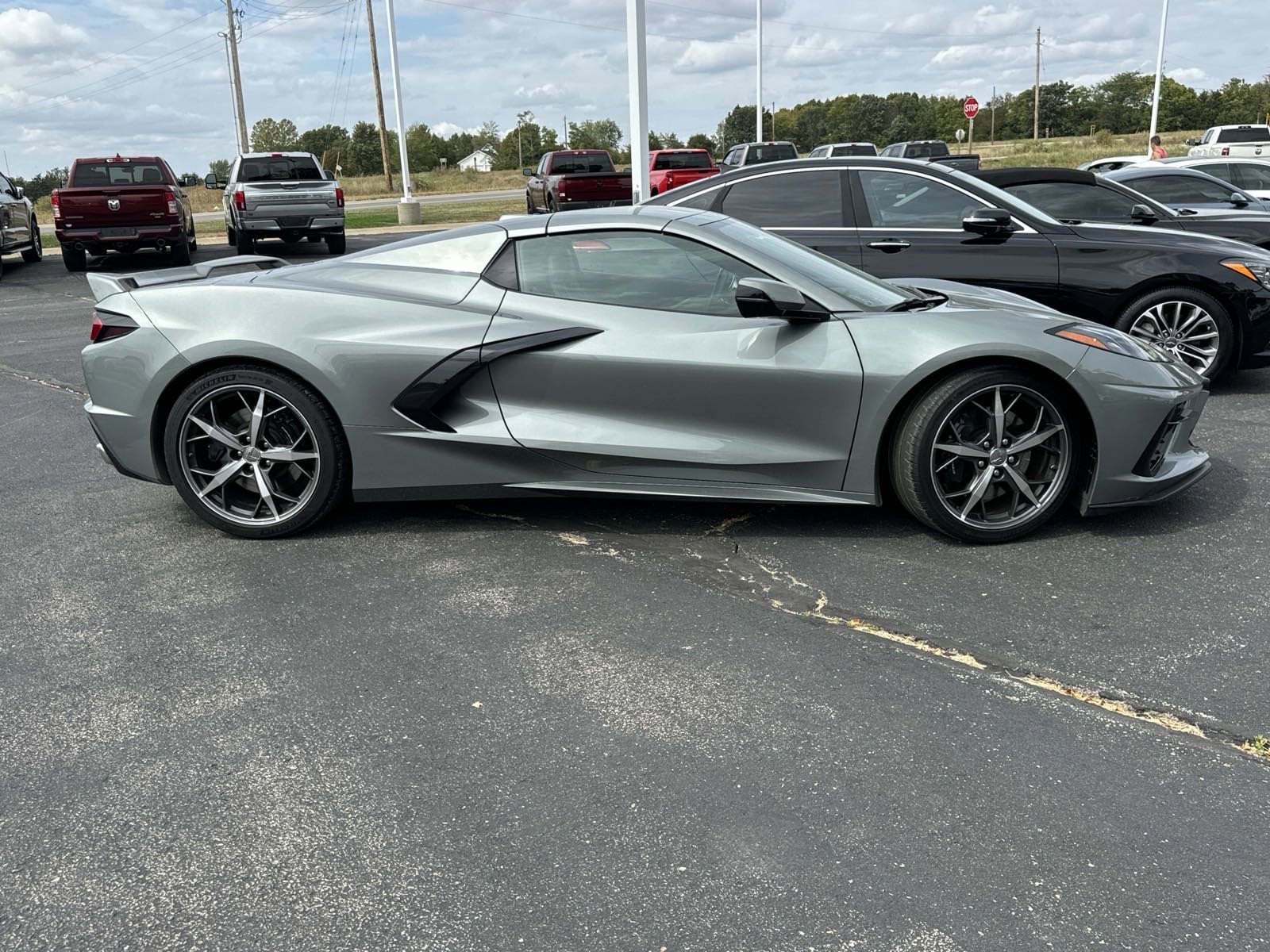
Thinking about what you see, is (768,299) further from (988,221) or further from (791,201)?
(791,201)

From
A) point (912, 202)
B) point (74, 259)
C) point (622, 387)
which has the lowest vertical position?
point (74, 259)

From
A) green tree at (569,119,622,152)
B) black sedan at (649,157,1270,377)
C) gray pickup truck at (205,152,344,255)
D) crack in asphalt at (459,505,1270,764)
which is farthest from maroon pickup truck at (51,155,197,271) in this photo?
green tree at (569,119,622,152)

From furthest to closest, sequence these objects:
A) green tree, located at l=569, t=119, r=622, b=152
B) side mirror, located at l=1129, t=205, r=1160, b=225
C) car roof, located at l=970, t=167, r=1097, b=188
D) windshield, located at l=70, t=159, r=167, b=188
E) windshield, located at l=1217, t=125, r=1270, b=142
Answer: green tree, located at l=569, t=119, r=622, b=152 → windshield, located at l=1217, t=125, r=1270, b=142 → windshield, located at l=70, t=159, r=167, b=188 → car roof, located at l=970, t=167, r=1097, b=188 → side mirror, located at l=1129, t=205, r=1160, b=225

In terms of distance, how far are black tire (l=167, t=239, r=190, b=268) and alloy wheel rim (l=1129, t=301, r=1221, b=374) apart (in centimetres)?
1568

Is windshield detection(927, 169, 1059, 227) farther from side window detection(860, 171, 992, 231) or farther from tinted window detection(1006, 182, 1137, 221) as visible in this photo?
tinted window detection(1006, 182, 1137, 221)

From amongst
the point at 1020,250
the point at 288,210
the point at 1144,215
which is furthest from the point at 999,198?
the point at 288,210

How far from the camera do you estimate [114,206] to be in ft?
59.0

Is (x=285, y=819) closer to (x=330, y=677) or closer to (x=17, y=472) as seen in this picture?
(x=330, y=677)

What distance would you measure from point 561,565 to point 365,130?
11741 cm

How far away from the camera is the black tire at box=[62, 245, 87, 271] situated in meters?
19.2

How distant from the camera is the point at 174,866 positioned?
263 centimetres

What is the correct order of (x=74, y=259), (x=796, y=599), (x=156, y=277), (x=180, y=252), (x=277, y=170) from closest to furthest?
1. (x=796, y=599)
2. (x=156, y=277)
3. (x=180, y=252)
4. (x=74, y=259)
5. (x=277, y=170)

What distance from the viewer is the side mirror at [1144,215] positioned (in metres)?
8.57

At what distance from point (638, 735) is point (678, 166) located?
84.2 feet
